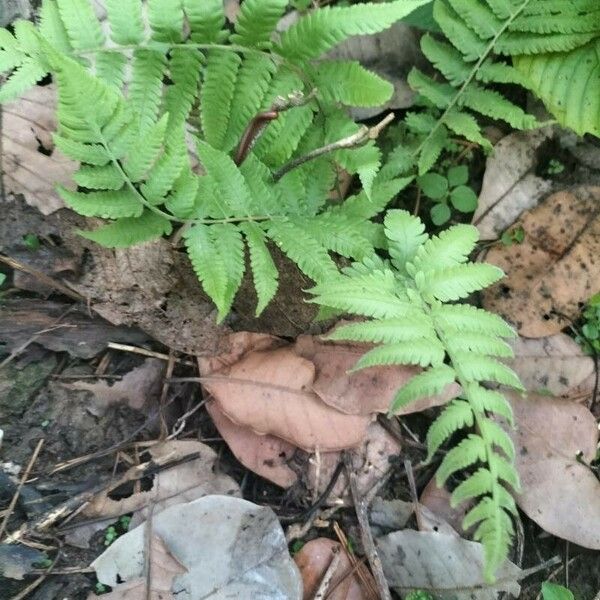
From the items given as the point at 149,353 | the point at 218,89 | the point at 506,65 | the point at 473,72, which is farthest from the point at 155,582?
the point at 506,65

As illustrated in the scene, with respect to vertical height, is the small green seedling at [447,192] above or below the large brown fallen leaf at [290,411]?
above

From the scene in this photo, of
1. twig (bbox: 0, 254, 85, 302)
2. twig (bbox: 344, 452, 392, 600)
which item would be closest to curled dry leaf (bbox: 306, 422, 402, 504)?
twig (bbox: 344, 452, 392, 600)

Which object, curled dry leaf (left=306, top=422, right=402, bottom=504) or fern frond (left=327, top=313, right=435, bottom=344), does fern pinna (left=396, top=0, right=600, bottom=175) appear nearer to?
fern frond (left=327, top=313, right=435, bottom=344)

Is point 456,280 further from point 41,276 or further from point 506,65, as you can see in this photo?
point 41,276

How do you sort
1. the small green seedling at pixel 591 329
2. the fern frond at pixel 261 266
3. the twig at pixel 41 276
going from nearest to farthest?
the fern frond at pixel 261 266 → the twig at pixel 41 276 → the small green seedling at pixel 591 329

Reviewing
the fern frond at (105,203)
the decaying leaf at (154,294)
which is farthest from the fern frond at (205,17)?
the decaying leaf at (154,294)

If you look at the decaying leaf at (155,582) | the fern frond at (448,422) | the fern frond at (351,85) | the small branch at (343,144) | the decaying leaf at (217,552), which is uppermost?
the fern frond at (351,85)

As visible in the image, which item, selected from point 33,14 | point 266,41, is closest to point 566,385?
point 266,41

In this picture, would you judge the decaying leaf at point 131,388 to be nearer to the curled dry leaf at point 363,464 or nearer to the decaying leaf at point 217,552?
the decaying leaf at point 217,552

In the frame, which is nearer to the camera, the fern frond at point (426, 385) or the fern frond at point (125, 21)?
the fern frond at point (426, 385)
